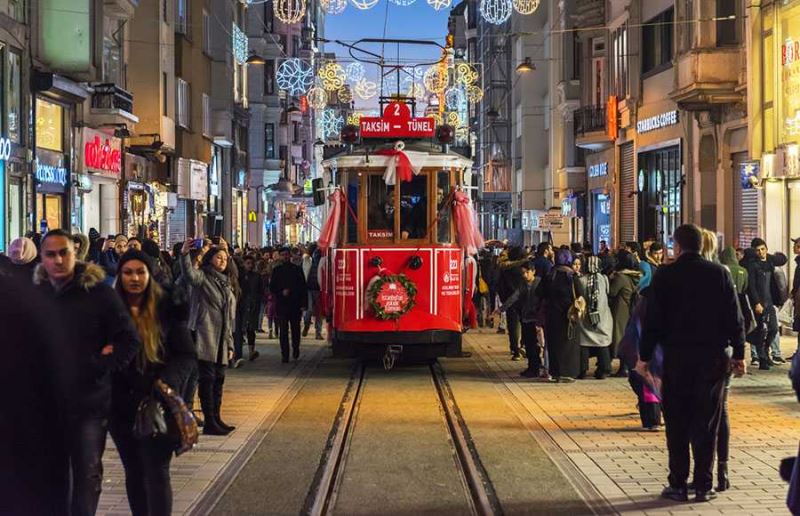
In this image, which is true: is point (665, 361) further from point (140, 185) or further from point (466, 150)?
point (140, 185)

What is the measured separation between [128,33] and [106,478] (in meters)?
27.1

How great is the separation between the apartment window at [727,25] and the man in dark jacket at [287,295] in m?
13.0

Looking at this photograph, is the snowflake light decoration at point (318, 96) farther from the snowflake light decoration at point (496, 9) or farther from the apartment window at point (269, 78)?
the apartment window at point (269, 78)

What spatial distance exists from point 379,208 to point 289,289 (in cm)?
233

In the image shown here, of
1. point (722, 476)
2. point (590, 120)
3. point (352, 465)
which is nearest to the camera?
point (722, 476)

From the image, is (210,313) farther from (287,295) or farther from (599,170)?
(599,170)

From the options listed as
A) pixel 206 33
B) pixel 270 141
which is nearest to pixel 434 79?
pixel 206 33

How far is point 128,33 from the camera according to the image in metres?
34.5

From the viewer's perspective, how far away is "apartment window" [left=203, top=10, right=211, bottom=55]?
43.1 m

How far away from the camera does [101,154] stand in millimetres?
29125

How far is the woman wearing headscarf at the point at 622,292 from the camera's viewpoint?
1628 cm

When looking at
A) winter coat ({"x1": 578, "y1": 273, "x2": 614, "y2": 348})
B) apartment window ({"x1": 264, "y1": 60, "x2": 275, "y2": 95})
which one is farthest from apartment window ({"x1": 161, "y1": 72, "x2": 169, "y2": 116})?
apartment window ({"x1": 264, "y1": 60, "x2": 275, "y2": 95})

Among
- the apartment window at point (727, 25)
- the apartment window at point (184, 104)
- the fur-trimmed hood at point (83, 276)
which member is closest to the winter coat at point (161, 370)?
the fur-trimmed hood at point (83, 276)

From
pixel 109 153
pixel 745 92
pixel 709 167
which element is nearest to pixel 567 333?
pixel 745 92
